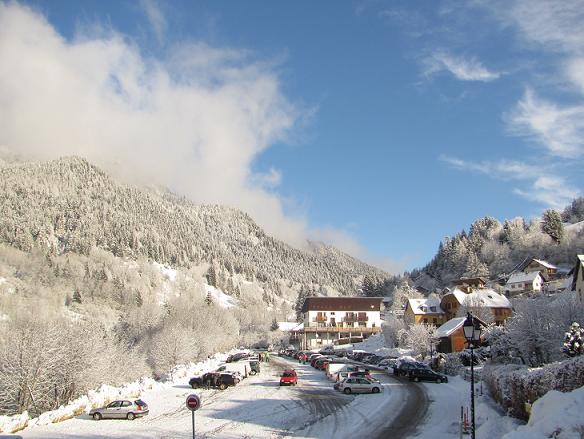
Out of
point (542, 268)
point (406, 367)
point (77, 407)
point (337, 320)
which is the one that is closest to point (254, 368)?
point (406, 367)

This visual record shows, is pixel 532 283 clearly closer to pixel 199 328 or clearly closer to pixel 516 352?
pixel 199 328

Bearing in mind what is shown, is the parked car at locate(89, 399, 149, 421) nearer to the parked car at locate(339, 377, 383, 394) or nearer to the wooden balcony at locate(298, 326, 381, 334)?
the parked car at locate(339, 377, 383, 394)

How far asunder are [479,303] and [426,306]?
18480mm

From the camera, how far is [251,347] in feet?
512

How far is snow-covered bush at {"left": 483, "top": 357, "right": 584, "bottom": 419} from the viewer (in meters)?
18.5

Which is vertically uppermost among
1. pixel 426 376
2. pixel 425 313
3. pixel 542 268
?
pixel 542 268

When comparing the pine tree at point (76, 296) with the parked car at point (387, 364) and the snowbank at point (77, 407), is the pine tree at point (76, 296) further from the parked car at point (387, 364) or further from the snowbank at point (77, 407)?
A: the snowbank at point (77, 407)

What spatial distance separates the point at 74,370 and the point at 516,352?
125 ft

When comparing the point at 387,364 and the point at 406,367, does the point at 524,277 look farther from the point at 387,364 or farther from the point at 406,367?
the point at 406,367

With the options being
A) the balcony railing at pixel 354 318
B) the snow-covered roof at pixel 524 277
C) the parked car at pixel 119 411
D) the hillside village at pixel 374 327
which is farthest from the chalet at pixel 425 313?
the parked car at pixel 119 411

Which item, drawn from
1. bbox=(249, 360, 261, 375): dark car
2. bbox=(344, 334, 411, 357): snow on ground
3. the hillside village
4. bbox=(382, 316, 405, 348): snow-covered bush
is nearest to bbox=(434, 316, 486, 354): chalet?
the hillside village

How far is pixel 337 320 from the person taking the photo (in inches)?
5433

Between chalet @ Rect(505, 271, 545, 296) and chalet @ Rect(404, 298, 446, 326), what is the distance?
3245 centimetres

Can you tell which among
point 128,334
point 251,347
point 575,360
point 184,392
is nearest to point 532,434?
point 575,360
